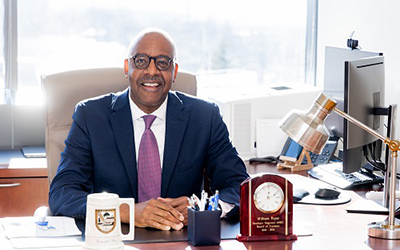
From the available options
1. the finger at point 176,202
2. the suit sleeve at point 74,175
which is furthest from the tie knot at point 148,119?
the finger at point 176,202

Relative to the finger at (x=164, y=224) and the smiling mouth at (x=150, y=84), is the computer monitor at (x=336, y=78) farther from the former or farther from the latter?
the finger at (x=164, y=224)

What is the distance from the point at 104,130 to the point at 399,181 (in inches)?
50.2

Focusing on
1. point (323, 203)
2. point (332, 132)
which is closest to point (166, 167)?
point (323, 203)

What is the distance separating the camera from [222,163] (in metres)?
2.62

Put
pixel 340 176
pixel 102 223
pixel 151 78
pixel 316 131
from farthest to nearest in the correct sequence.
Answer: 1. pixel 340 176
2. pixel 151 78
3. pixel 316 131
4. pixel 102 223

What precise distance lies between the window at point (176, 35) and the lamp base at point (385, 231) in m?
2.32

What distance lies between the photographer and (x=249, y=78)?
4.43m

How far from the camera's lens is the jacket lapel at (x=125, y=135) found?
258 cm

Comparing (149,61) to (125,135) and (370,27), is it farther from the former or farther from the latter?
(370,27)

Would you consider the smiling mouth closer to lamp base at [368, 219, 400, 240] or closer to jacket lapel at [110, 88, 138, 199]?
jacket lapel at [110, 88, 138, 199]

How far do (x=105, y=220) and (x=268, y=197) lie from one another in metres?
0.54

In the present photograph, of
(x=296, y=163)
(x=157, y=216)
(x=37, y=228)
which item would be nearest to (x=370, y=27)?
(x=296, y=163)

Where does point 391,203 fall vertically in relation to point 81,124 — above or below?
below

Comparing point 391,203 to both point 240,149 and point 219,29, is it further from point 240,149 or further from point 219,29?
point 219,29
